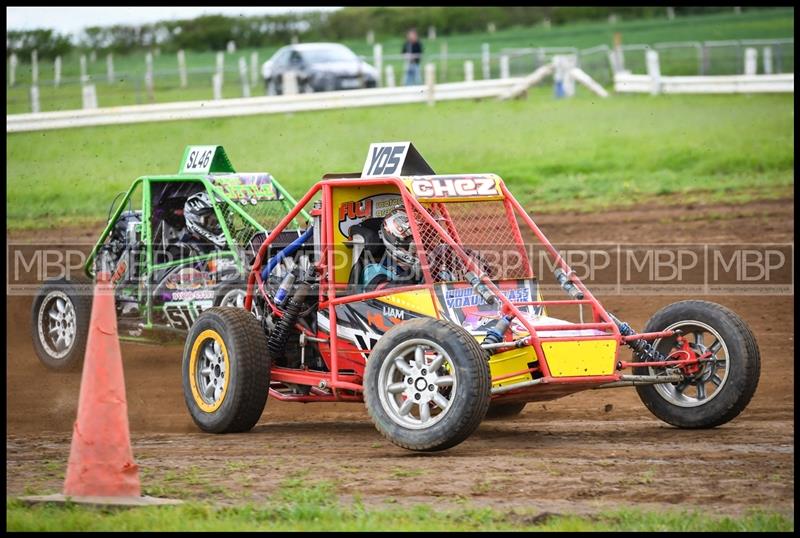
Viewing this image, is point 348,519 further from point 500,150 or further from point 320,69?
point 320,69

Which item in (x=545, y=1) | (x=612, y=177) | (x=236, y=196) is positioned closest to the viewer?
(x=236, y=196)

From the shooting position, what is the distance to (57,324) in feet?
40.7

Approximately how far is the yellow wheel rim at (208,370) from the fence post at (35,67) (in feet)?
55.2

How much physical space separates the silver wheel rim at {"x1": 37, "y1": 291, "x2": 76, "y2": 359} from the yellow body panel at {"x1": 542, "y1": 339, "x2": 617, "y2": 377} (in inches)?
226

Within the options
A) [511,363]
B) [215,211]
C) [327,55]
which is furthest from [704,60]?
[511,363]

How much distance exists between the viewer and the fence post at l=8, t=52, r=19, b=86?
26434 mm

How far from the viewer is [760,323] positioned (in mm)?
12383

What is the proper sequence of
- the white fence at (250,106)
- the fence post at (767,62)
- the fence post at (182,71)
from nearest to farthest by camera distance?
1. the white fence at (250,106)
2. the fence post at (767,62)
3. the fence post at (182,71)

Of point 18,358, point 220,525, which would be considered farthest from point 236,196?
point 220,525

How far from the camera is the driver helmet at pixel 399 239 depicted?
28.6 feet

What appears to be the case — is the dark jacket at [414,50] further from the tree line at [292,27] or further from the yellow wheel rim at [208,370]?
the yellow wheel rim at [208,370]

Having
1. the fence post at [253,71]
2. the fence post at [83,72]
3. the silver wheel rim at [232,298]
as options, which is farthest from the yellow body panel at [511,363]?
the fence post at [253,71]

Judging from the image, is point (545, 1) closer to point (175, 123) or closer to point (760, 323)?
point (175, 123)

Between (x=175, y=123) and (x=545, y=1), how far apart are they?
21596mm
